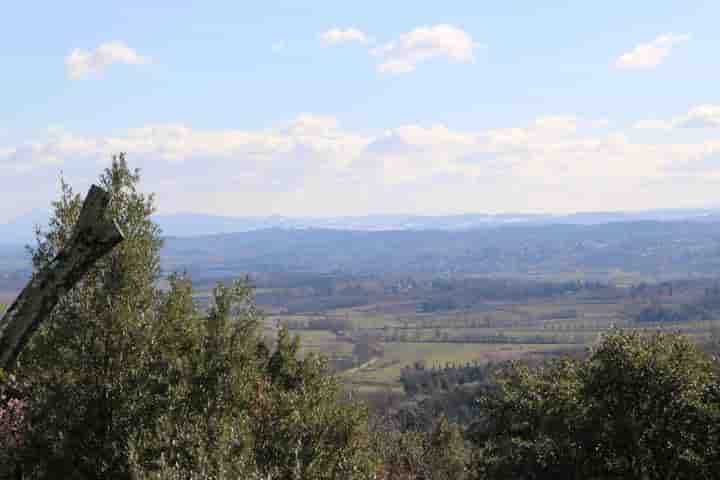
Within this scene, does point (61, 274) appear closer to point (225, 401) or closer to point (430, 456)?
point (225, 401)

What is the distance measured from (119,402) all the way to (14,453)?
13.0 ft

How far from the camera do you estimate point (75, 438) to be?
917 inches

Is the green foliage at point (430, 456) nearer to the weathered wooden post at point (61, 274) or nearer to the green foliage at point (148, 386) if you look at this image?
the green foliage at point (148, 386)

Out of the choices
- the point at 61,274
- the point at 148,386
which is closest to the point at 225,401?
the point at 148,386

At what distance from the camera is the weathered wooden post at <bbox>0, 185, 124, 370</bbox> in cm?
628

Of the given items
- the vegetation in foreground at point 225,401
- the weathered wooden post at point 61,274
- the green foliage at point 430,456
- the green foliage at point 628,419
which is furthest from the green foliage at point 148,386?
the green foliage at point 430,456

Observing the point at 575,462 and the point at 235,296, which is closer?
the point at 235,296

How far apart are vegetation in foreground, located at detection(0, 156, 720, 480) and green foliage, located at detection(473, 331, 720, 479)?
0.22ft

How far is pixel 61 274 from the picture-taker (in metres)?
6.43

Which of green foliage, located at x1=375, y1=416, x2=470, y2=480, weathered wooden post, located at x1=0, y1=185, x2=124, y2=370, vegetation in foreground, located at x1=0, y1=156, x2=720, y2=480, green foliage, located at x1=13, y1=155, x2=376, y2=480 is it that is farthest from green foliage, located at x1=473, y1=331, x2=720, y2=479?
weathered wooden post, located at x1=0, y1=185, x2=124, y2=370

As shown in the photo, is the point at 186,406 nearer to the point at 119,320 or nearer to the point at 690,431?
the point at 119,320

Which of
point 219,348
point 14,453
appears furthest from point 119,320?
point 14,453

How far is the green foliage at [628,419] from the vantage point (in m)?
29.2

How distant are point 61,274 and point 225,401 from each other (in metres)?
19.4
